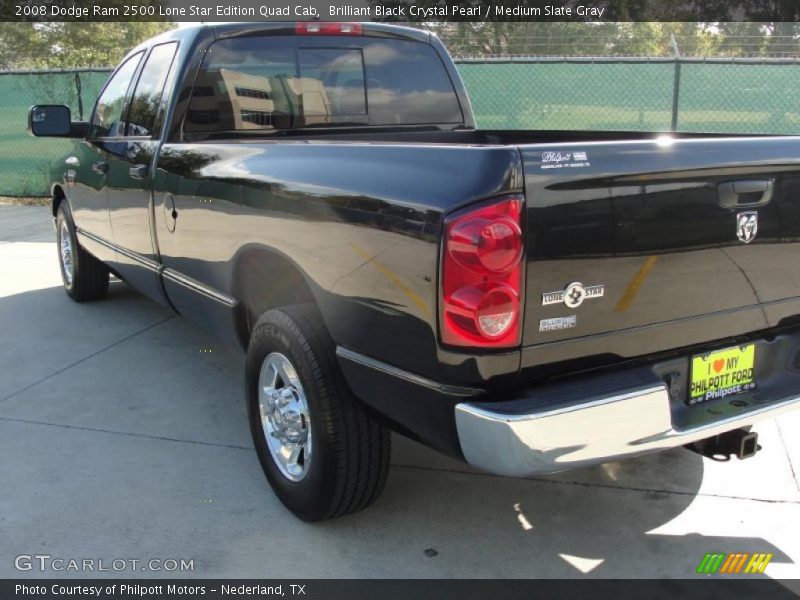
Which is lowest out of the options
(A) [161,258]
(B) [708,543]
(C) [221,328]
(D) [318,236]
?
(B) [708,543]

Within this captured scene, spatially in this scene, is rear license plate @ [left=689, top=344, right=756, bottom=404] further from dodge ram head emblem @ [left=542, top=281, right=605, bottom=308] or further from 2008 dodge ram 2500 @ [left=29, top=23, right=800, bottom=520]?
dodge ram head emblem @ [left=542, top=281, right=605, bottom=308]

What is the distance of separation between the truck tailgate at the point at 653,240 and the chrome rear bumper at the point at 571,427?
4.9 inches

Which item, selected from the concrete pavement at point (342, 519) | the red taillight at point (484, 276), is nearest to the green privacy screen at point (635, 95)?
the concrete pavement at point (342, 519)

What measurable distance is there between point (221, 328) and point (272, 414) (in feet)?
2.14

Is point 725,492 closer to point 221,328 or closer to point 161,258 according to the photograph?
point 221,328

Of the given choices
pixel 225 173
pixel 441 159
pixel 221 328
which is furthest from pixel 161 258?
pixel 441 159

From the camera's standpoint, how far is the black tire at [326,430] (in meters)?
2.77

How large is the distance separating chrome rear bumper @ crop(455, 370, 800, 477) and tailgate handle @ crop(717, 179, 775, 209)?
613 mm

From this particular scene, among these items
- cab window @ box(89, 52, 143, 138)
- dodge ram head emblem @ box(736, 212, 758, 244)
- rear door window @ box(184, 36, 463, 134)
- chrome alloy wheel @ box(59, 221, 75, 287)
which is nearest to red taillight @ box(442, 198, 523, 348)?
dodge ram head emblem @ box(736, 212, 758, 244)

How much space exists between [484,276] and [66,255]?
512 cm

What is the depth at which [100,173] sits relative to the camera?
4953mm

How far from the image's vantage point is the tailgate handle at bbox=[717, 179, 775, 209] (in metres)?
2.47

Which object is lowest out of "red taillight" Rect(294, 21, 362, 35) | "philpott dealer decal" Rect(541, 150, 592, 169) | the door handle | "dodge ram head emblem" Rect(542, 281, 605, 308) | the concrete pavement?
the concrete pavement

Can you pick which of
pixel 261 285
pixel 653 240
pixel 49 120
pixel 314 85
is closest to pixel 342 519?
pixel 261 285
